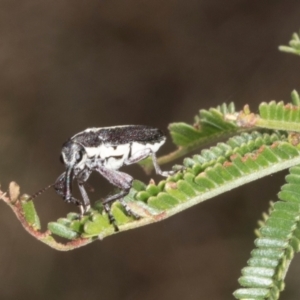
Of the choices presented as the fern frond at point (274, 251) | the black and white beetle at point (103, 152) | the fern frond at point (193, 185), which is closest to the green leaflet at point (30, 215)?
the fern frond at point (193, 185)

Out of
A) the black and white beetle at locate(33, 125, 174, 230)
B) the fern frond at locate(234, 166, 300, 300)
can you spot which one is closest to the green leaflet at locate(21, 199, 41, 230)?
the black and white beetle at locate(33, 125, 174, 230)

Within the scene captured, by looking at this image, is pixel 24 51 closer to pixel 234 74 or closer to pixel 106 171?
pixel 234 74

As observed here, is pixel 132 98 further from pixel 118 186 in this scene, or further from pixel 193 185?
pixel 193 185

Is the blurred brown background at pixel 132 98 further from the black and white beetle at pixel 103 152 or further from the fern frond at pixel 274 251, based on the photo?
the fern frond at pixel 274 251

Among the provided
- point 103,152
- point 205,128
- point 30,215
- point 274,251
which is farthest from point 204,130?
point 30,215

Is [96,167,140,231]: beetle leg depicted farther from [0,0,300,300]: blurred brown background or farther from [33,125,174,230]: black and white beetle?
[0,0,300,300]: blurred brown background
